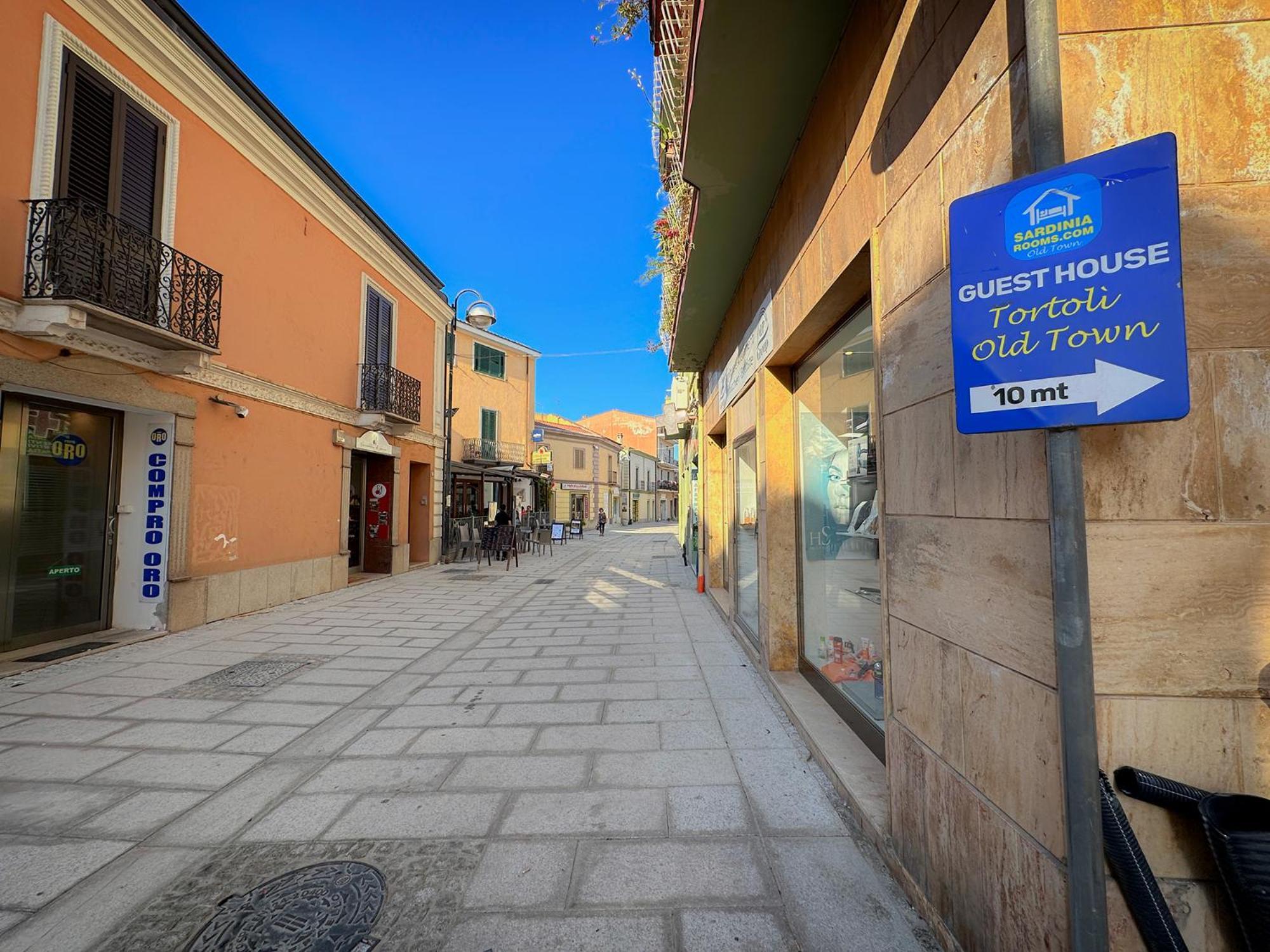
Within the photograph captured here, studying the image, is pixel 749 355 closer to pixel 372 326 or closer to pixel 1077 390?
pixel 1077 390

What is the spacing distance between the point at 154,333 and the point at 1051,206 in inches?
310

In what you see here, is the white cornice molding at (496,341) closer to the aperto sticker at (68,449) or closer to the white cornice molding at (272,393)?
the white cornice molding at (272,393)

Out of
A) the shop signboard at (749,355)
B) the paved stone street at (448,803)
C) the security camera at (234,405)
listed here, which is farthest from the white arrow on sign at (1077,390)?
the security camera at (234,405)

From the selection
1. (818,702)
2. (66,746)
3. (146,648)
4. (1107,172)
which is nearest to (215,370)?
(146,648)

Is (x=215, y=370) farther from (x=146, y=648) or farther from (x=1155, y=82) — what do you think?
(x=1155, y=82)

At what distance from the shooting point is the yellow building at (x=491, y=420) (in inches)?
→ 733

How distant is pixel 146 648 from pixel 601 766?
5.73 metres

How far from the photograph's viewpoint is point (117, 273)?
5715 mm

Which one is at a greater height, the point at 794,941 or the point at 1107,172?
the point at 1107,172

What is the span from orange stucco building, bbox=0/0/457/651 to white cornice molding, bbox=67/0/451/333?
25mm

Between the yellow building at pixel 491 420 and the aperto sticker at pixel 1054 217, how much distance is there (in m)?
16.5

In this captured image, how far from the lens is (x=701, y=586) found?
926 cm

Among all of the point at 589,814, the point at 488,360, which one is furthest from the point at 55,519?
the point at 488,360

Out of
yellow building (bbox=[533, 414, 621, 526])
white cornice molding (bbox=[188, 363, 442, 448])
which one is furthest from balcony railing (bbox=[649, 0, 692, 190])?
yellow building (bbox=[533, 414, 621, 526])
